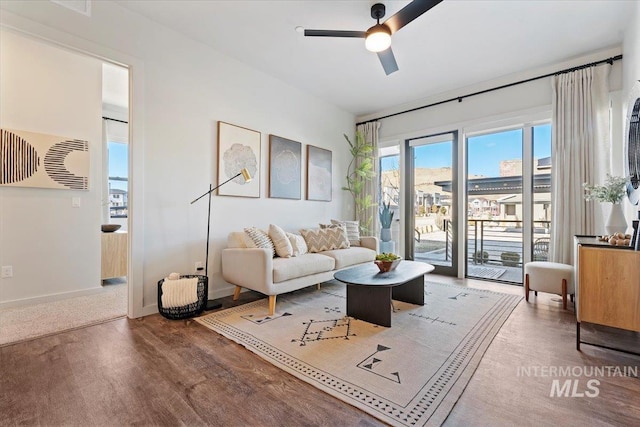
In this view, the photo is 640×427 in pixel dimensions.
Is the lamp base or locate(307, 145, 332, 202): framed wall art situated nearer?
the lamp base

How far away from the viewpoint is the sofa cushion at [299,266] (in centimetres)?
293

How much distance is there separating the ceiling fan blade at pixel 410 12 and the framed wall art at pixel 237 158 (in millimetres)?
2118

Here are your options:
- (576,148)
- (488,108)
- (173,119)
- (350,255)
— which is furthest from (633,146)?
(173,119)

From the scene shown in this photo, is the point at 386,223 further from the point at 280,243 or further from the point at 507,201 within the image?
the point at 280,243

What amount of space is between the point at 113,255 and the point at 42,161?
1407mm

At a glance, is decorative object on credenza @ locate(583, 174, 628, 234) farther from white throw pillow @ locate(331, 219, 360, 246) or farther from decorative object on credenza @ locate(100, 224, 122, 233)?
decorative object on credenza @ locate(100, 224, 122, 233)

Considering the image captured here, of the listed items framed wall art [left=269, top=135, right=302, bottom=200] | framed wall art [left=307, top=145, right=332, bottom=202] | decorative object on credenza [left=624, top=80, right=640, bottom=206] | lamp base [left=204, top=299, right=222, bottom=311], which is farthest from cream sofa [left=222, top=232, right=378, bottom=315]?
decorative object on credenza [left=624, top=80, right=640, bottom=206]

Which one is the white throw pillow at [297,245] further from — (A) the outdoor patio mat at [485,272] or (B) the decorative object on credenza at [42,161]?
(A) the outdoor patio mat at [485,272]

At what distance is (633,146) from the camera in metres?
2.56

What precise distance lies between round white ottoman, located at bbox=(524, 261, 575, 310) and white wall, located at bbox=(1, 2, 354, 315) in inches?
127

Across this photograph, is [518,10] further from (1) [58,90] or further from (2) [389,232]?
(1) [58,90]

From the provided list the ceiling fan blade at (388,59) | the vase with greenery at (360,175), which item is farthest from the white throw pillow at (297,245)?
the ceiling fan blade at (388,59)

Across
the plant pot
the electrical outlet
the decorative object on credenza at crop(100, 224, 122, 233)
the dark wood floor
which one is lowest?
the dark wood floor

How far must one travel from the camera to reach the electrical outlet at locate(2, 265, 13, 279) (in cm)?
304
